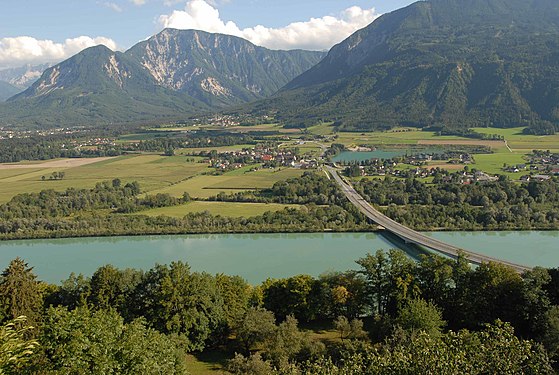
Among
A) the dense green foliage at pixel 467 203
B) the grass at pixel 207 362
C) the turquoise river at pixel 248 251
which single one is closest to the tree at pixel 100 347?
the grass at pixel 207 362

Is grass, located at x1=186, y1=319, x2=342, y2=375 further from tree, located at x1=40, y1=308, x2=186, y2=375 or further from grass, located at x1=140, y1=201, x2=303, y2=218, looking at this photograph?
grass, located at x1=140, y1=201, x2=303, y2=218

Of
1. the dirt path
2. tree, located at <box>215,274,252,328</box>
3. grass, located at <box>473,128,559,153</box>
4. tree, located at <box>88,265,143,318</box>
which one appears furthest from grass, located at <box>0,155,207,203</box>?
grass, located at <box>473,128,559,153</box>

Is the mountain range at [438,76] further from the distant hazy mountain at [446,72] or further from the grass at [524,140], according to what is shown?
the grass at [524,140]

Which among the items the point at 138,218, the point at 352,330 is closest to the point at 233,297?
the point at 352,330

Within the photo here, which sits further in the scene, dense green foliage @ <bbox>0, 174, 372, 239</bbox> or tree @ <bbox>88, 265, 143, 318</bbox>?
dense green foliage @ <bbox>0, 174, 372, 239</bbox>

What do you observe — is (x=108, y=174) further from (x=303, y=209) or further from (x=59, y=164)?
(x=303, y=209)

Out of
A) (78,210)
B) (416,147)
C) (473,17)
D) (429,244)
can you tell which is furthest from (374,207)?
(473,17)
